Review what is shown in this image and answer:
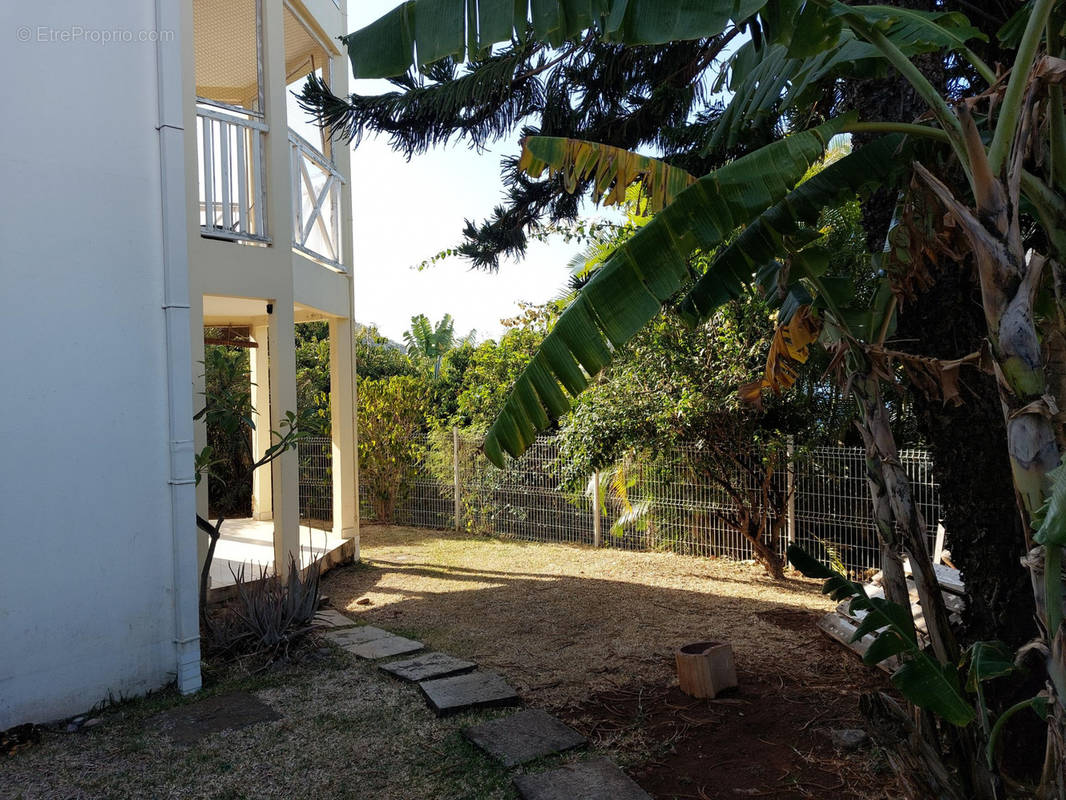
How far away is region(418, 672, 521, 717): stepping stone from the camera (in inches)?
193

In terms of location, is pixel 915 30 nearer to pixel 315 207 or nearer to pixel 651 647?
pixel 651 647

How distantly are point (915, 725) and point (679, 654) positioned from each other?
2.03 meters

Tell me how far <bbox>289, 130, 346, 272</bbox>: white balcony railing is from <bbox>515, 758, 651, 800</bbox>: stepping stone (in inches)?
232

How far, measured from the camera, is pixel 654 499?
9.59 metres

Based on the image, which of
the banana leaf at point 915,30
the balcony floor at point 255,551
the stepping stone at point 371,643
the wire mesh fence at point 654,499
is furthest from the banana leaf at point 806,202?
the balcony floor at point 255,551

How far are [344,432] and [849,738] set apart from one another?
22.9ft

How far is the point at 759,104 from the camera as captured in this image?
14.7ft

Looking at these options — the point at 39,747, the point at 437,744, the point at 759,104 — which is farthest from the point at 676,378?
the point at 39,747

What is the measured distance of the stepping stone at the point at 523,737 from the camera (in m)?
4.18

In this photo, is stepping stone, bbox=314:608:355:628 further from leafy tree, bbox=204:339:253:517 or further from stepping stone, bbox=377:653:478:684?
leafy tree, bbox=204:339:253:517

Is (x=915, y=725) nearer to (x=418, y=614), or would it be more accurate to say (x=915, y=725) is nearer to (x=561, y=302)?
(x=418, y=614)

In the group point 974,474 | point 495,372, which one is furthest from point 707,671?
point 495,372

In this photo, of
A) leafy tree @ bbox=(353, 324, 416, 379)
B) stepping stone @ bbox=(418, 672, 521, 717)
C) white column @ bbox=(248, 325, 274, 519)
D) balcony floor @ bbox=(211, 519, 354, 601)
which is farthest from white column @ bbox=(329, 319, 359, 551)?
leafy tree @ bbox=(353, 324, 416, 379)

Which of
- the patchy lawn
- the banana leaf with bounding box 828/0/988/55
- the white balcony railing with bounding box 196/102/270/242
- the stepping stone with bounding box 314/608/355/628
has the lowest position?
the patchy lawn
